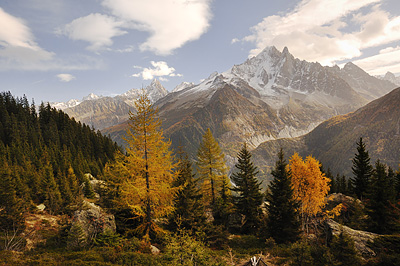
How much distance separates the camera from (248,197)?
95.9ft

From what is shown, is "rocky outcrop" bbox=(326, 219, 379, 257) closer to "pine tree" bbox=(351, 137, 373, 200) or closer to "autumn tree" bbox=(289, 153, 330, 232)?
"autumn tree" bbox=(289, 153, 330, 232)

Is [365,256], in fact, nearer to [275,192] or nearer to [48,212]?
[275,192]

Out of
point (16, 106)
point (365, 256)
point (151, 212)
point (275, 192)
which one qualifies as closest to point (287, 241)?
point (275, 192)

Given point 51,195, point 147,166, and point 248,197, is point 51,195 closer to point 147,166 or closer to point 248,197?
point 147,166

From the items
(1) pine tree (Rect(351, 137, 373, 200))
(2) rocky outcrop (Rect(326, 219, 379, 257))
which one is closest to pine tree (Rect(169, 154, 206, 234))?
(2) rocky outcrop (Rect(326, 219, 379, 257))

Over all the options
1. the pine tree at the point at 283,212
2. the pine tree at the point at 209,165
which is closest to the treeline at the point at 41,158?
the pine tree at the point at 209,165

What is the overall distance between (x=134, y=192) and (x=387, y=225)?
89.9 feet

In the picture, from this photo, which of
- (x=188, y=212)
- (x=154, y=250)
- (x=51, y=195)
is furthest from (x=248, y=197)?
(x=51, y=195)

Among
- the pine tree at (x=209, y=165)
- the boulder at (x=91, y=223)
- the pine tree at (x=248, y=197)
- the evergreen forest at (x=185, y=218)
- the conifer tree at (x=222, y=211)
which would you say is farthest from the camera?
the pine tree at (x=209, y=165)

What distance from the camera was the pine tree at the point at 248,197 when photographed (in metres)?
29.0

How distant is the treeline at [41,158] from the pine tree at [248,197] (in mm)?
26875

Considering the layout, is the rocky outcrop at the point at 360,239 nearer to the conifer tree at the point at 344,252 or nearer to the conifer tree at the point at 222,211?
the conifer tree at the point at 344,252

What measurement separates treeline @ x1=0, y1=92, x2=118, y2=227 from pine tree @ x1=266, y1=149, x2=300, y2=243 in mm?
28616

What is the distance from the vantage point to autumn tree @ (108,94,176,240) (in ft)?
60.6
